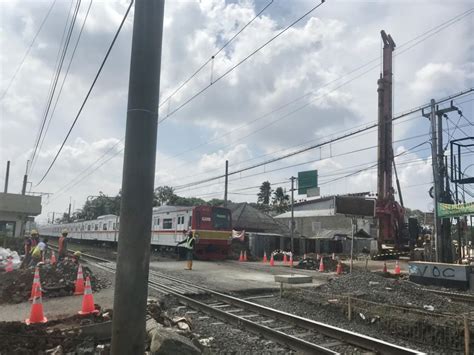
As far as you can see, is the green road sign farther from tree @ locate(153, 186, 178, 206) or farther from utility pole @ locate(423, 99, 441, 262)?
tree @ locate(153, 186, 178, 206)

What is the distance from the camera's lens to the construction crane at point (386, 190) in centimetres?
2961

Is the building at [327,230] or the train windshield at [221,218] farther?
the building at [327,230]

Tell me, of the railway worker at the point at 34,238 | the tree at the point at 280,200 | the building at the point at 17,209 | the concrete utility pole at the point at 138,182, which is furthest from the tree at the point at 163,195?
the concrete utility pole at the point at 138,182

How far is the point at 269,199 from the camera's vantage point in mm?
100875

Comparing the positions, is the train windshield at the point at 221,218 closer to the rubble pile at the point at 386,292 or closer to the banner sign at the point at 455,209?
the banner sign at the point at 455,209

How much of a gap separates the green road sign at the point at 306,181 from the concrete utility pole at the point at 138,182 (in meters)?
24.4

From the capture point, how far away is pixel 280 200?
94.5 m

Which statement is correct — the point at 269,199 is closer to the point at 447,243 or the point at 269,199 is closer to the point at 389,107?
the point at 389,107

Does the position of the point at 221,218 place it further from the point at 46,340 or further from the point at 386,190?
the point at 46,340

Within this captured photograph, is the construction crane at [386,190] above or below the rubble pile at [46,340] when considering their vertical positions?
above

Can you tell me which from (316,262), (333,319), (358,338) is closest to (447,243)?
(316,262)

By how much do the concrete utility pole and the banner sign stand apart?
50.1ft

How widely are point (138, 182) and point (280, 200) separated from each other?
301ft

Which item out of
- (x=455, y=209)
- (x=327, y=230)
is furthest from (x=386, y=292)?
(x=327, y=230)
